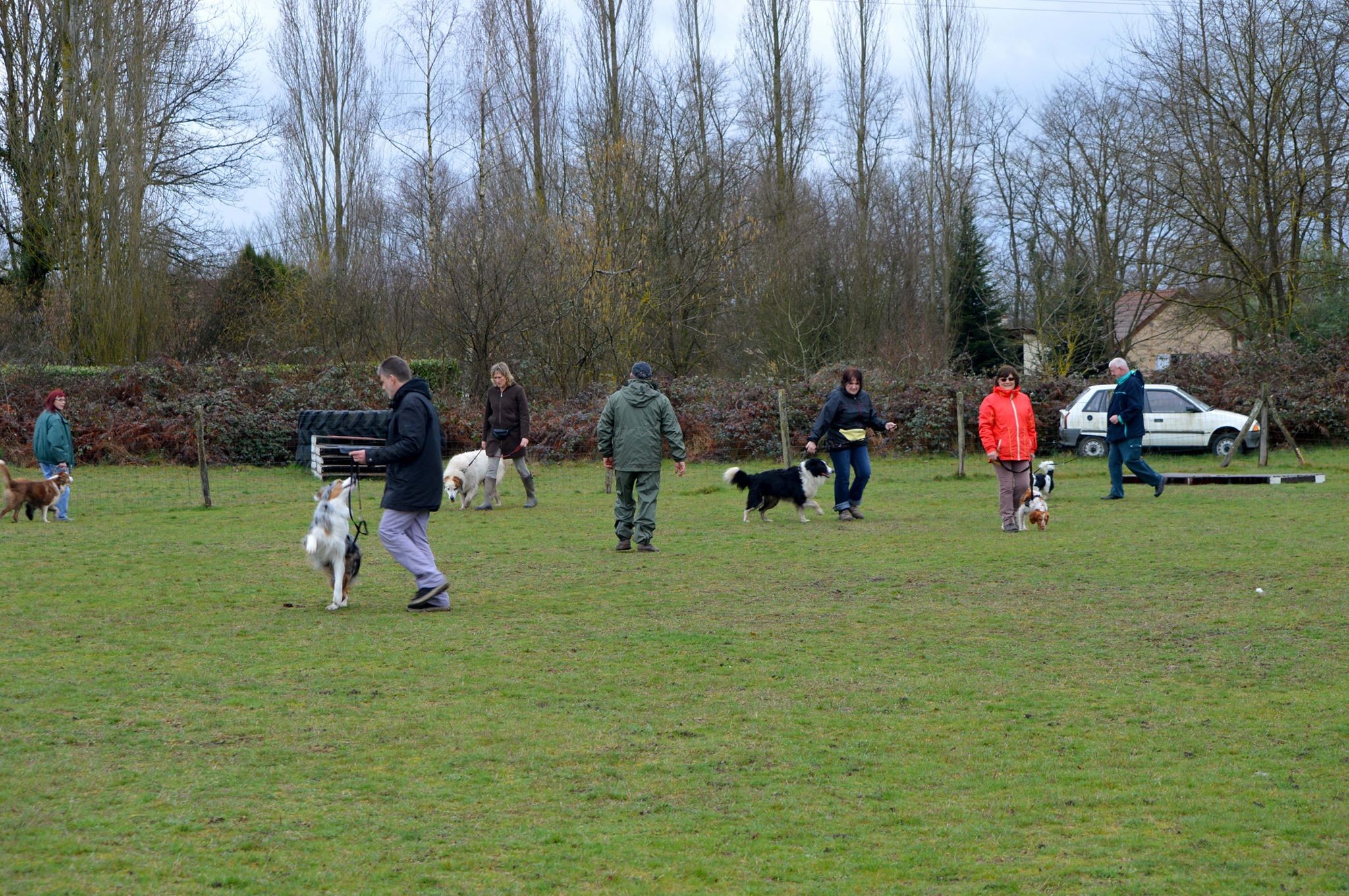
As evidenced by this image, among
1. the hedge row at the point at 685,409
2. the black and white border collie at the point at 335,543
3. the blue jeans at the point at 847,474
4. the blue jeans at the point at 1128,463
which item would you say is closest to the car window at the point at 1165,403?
the hedge row at the point at 685,409

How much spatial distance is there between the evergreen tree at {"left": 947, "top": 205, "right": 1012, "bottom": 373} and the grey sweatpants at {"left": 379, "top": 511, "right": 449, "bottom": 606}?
3758 centimetres

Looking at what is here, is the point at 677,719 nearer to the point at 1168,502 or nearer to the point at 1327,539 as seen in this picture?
the point at 1327,539

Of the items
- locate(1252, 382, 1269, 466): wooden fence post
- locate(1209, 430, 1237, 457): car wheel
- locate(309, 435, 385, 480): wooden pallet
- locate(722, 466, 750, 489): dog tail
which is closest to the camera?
locate(722, 466, 750, 489): dog tail

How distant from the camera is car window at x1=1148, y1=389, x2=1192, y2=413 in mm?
25422

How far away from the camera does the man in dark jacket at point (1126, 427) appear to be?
52.4 feet

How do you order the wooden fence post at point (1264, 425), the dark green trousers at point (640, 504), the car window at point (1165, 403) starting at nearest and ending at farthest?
the dark green trousers at point (640, 504) < the wooden fence post at point (1264, 425) < the car window at point (1165, 403)

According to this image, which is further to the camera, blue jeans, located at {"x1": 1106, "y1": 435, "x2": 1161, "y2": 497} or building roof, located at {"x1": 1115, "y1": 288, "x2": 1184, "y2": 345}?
building roof, located at {"x1": 1115, "y1": 288, "x2": 1184, "y2": 345}

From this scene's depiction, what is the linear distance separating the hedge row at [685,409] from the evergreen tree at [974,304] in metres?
17.0

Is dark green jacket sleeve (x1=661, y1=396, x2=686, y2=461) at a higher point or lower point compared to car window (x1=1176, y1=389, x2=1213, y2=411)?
lower

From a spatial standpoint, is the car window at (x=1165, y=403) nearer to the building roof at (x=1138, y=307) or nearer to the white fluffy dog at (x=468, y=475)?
the building roof at (x=1138, y=307)

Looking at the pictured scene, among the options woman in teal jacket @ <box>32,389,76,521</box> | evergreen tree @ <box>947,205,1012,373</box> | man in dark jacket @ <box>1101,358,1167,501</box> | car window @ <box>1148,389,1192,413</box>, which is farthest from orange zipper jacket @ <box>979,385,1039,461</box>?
evergreen tree @ <box>947,205,1012,373</box>

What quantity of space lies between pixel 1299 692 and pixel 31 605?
8571 millimetres

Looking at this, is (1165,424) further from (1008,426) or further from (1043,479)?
(1008,426)

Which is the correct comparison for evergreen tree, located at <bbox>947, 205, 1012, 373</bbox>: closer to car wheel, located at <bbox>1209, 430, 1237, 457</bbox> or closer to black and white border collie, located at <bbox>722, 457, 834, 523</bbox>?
→ car wheel, located at <bbox>1209, 430, 1237, 457</bbox>
